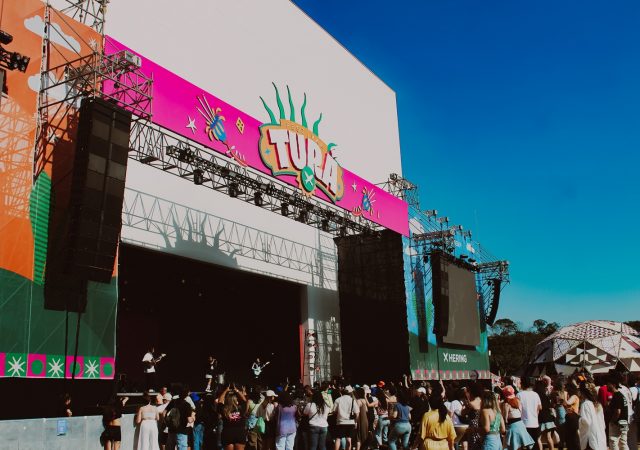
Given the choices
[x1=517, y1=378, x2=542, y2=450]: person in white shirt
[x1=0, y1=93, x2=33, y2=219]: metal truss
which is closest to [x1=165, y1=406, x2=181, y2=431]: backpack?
[x1=0, y1=93, x2=33, y2=219]: metal truss

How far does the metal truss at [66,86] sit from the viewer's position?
459 inches

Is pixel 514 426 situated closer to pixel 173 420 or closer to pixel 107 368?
pixel 173 420

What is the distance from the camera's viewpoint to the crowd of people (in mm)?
7289

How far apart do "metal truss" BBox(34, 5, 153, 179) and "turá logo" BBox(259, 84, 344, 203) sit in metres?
5.24

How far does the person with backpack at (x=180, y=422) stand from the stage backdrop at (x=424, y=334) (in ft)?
45.7

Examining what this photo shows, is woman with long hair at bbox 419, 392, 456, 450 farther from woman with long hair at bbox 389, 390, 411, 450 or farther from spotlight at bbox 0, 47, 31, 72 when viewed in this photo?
spotlight at bbox 0, 47, 31, 72

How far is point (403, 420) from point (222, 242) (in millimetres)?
10992

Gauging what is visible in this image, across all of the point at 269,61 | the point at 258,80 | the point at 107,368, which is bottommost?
the point at 107,368

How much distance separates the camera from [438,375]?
78.7 feet

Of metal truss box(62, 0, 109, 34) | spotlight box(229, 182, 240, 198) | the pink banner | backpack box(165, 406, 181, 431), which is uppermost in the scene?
metal truss box(62, 0, 109, 34)

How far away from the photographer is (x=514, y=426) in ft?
26.2

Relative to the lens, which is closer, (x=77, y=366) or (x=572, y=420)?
(x=572, y=420)

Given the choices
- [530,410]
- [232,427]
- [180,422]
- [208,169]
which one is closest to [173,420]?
[180,422]

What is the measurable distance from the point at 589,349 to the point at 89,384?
118ft
